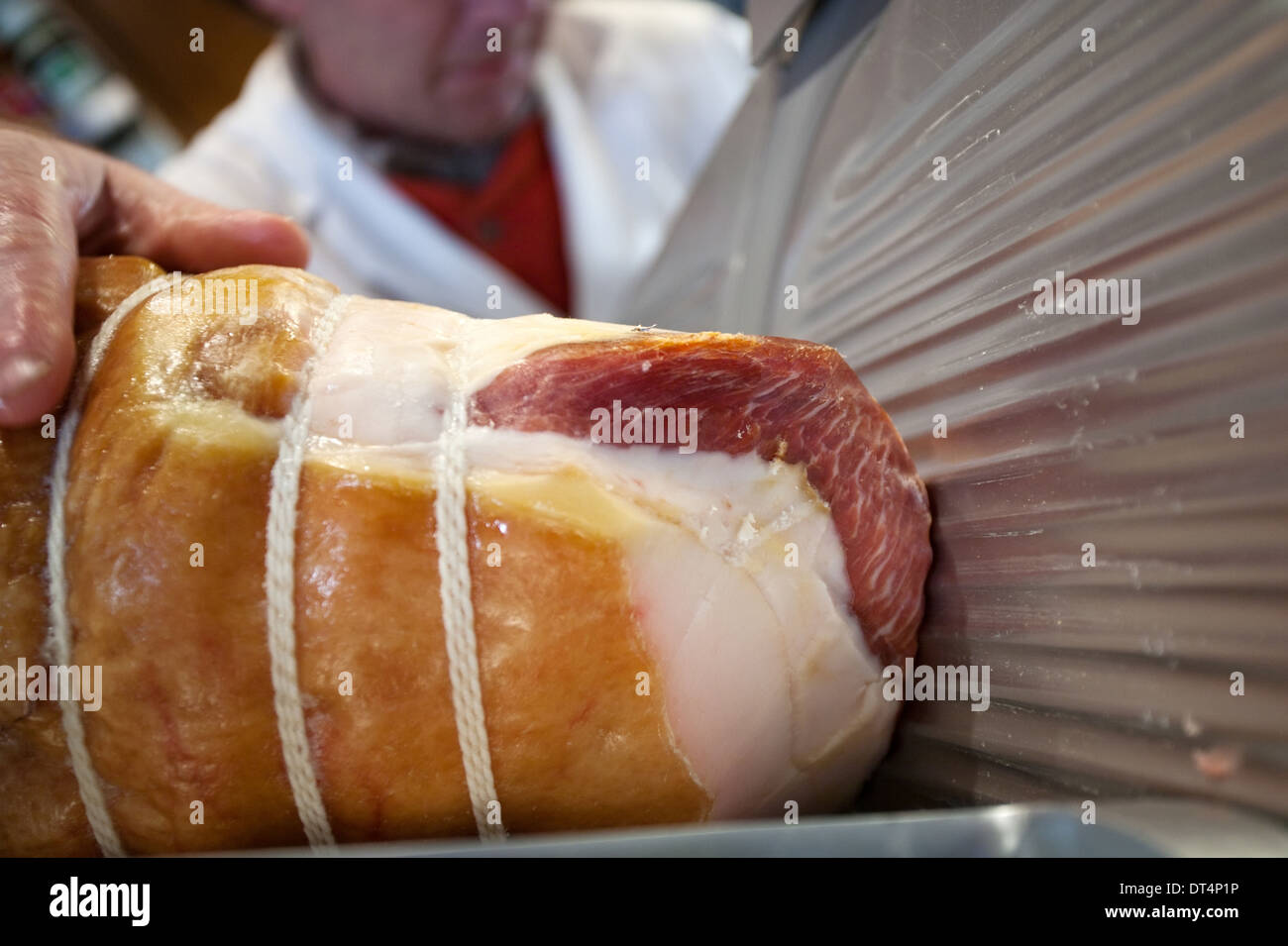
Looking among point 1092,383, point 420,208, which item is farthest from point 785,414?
point 420,208

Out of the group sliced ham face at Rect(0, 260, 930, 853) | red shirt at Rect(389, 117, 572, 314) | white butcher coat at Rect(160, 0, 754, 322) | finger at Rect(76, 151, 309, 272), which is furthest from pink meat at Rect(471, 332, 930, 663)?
red shirt at Rect(389, 117, 572, 314)

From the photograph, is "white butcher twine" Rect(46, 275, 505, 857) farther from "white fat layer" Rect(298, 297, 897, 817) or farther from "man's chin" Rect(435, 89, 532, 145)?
"man's chin" Rect(435, 89, 532, 145)

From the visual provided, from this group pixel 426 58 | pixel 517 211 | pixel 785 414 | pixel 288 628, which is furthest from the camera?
pixel 517 211

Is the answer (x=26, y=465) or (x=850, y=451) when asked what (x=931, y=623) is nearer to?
(x=850, y=451)

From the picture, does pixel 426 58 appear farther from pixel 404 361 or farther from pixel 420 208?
pixel 404 361

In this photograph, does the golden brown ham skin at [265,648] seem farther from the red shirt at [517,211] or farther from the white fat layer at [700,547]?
the red shirt at [517,211]
